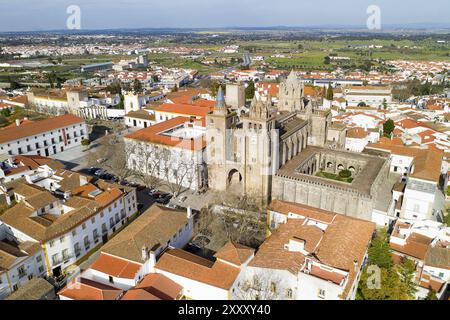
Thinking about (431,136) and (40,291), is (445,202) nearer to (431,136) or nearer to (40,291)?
(431,136)

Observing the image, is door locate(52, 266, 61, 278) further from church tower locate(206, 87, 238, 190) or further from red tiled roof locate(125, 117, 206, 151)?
red tiled roof locate(125, 117, 206, 151)

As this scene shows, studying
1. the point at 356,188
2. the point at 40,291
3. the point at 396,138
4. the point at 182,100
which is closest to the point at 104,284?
the point at 40,291

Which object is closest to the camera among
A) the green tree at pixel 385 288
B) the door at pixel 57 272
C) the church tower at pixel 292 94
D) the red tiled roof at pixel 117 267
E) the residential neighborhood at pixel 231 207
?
the green tree at pixel 385 288

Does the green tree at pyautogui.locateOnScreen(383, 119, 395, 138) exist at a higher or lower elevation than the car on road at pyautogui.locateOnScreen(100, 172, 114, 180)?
higher

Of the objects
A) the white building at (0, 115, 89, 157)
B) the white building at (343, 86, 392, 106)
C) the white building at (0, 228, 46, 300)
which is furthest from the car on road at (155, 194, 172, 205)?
the white building at (343, 86, 392, 106)

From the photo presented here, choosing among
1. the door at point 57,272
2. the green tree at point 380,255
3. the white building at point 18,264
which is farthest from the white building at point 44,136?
the green tree at point 380,255

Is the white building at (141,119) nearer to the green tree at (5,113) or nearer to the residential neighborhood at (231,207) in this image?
the residential neighborhood at (231,207)
